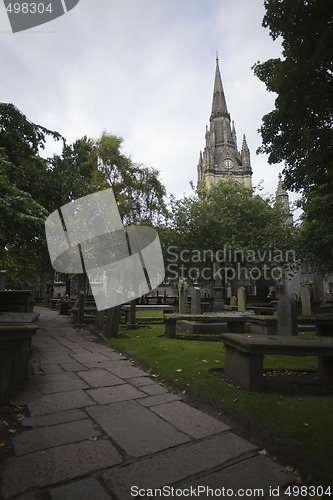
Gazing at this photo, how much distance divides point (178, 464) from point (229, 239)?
1843 centimetres

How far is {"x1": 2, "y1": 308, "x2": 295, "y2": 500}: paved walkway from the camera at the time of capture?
1.81 m

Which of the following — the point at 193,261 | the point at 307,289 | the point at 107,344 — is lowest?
the point at 107,344

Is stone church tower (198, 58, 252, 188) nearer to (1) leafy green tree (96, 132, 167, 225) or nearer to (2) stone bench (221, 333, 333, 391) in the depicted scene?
(1) leafy green tree (96, 132, 167, 225)

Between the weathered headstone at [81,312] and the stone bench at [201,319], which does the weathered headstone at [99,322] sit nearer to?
the weathered headstone at [81,312]

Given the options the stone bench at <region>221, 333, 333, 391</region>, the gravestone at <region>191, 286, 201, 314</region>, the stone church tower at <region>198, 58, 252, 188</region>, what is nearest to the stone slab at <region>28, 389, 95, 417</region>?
the stone bench at <region>221, 333, 333, 391</region>

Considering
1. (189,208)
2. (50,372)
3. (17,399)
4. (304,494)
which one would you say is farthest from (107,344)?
(189,208)

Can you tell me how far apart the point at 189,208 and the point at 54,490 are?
2136 cm

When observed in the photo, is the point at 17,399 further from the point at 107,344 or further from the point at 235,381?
the point at 107,344

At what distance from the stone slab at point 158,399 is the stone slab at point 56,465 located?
99 centimetres

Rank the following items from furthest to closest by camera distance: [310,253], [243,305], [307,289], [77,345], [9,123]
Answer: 1. [310,253]
2. [243,305]
3. [307,289]
4. [9,123]
5. [77,345]

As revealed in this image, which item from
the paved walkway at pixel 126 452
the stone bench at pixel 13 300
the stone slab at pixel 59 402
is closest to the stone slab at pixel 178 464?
the paved walkway at pixel 126 452

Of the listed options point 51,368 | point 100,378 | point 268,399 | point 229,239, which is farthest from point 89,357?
point 229,239

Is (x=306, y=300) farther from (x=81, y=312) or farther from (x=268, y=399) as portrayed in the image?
(x=268, y=399)

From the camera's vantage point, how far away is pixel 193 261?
21.3m
